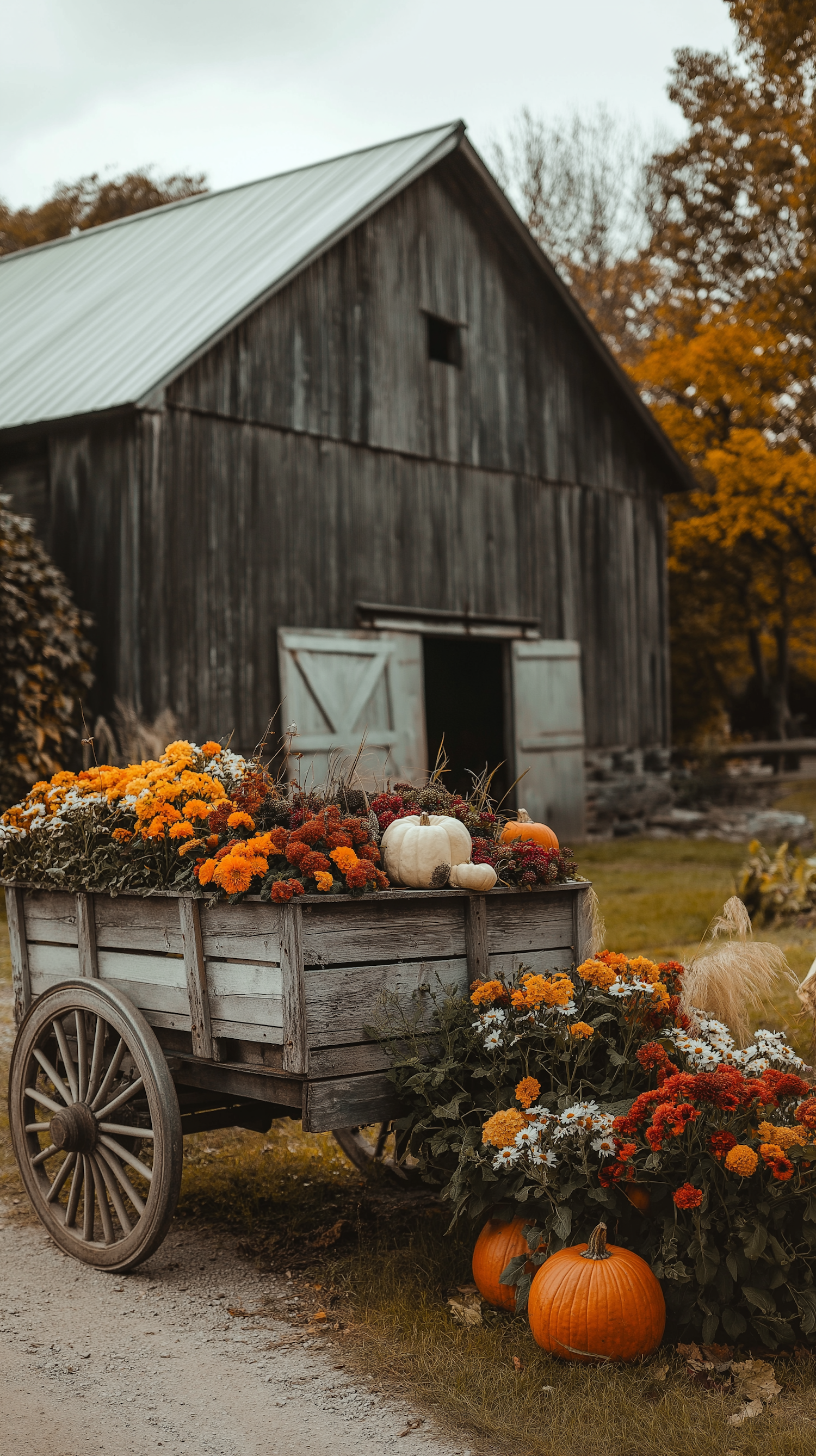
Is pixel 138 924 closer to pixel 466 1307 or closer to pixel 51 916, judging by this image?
pixel 51 916

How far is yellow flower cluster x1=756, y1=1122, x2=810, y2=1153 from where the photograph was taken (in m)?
3.29

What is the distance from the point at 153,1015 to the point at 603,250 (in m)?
25.6

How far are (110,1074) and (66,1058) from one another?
256mm

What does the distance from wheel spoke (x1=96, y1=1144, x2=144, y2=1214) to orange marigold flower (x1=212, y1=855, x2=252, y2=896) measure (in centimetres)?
93

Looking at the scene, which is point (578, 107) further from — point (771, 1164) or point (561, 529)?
point (771, 1164)

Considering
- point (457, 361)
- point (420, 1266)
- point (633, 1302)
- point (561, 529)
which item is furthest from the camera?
point (561, 529)

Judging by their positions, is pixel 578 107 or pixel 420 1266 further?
pixel 578 107

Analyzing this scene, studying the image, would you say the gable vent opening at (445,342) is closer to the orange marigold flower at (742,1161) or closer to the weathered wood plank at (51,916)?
the weathered wood plank at (51,916)

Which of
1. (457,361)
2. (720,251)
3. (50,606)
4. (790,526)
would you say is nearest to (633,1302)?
(50,606)

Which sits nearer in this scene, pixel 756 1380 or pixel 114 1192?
pixel 756 1380

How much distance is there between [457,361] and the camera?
550 inches

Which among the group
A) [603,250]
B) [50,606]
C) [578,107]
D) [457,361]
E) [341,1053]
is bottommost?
[341,1053]

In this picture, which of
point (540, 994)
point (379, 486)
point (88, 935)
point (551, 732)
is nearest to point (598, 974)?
point (540, 994)

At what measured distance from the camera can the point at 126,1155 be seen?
12.5 ft
